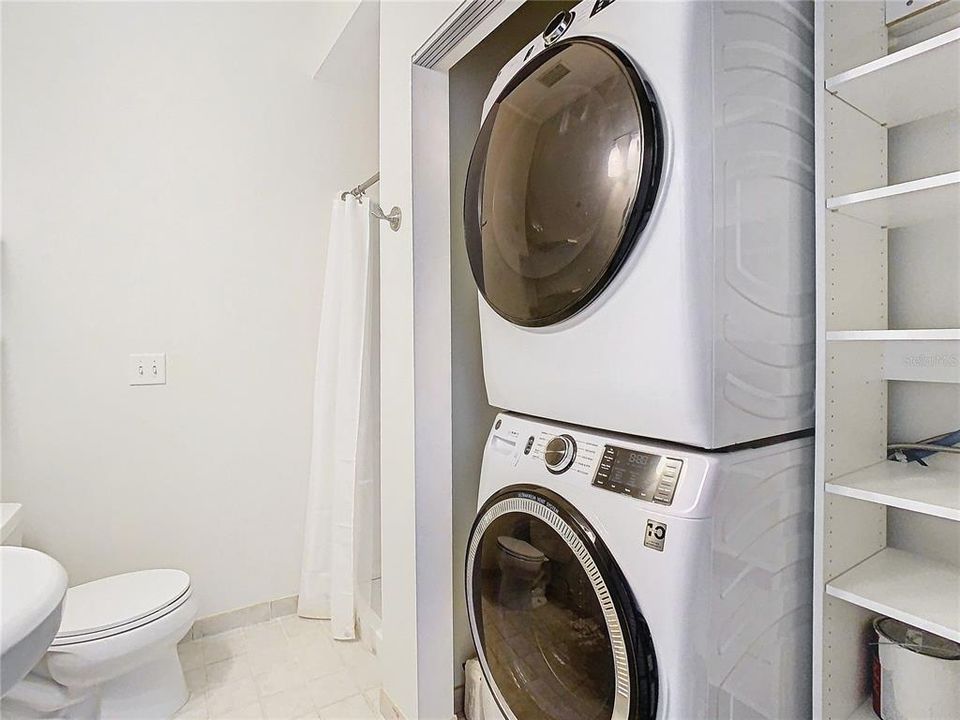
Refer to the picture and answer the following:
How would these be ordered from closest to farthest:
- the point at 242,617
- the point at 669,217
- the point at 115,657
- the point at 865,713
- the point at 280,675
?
the point at 669,217 → the point at 865,713 → the point at 115,657 → the point at 280,675 → the point at 242,617

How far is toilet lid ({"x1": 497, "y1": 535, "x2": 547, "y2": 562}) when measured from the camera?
1.24 metres

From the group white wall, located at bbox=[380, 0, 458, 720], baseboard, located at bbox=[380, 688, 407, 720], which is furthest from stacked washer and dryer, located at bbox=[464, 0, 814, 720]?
baseboard, located at bbox=[380, 688, 407, 720]

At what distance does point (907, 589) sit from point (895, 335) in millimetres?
509

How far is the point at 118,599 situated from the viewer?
1.80 m

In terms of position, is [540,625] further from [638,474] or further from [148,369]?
[148,369]

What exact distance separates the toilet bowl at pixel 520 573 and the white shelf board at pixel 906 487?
2.00 ft

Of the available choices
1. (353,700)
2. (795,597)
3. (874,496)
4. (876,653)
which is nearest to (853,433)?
(874,496)

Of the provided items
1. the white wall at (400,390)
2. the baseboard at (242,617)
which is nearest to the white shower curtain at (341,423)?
the baseboard at (242,617)

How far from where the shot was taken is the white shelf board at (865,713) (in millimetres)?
1169

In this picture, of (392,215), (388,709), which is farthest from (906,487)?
(388,709)

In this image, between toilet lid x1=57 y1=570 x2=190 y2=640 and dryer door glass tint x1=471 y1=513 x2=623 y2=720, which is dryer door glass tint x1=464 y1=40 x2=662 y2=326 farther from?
toilet lid x1=57 y1=570 x2=190 y2=640

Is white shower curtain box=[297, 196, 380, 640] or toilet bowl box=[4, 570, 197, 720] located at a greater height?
white shower curtain box=[297, 196, 380, 640]

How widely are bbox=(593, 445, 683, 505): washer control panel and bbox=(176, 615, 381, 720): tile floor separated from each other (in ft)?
4.36

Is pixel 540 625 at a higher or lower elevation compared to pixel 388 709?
higher
